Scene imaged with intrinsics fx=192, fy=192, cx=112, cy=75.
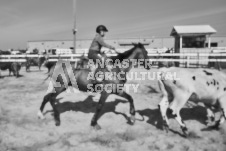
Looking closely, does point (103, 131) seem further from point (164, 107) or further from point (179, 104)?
point (179, 104)

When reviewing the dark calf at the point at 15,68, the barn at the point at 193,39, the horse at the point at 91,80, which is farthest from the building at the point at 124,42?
the horse at the point at 91,80

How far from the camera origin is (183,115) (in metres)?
6.10

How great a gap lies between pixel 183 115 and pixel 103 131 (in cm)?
271

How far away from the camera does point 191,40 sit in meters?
20.4

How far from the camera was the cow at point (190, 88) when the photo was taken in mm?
4777

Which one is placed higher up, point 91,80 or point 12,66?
point 12,66

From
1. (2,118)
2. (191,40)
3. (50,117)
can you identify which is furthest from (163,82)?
Answer: (191,40)

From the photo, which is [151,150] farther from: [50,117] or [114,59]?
[50,117]

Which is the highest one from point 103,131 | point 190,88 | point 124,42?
point 124,42

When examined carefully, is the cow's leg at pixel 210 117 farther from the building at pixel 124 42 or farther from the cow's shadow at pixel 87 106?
the building at pixel 124 42

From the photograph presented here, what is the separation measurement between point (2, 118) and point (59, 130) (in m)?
2.13

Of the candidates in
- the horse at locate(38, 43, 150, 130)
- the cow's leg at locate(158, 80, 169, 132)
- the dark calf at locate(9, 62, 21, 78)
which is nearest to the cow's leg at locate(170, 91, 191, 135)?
the cow's leg at locate(158, 80, 169, 132)

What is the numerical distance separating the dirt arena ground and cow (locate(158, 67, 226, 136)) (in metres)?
0.47

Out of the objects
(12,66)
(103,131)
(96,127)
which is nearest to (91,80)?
(96,127)
